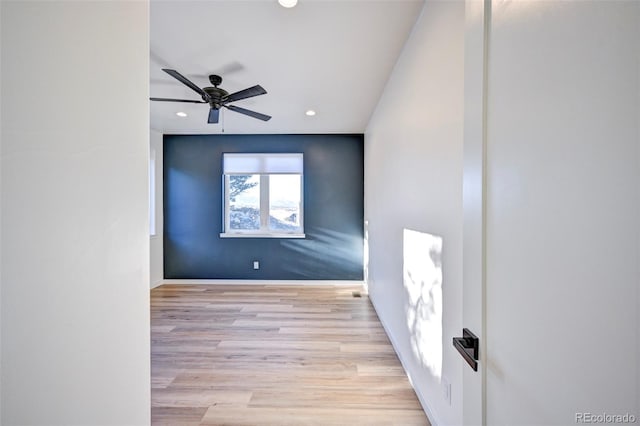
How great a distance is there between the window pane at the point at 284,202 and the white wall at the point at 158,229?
74.6 inches

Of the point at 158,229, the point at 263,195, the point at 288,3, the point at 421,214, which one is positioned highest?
the point at 288,3

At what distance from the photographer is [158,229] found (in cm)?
495

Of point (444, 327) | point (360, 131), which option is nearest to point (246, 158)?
point (360, 131)

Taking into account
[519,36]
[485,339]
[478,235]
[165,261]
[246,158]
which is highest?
[246,158]

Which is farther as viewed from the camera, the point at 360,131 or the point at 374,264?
A: the point at 360,131

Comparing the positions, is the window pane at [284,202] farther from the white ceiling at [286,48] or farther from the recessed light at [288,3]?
the recessed light at [288,3]

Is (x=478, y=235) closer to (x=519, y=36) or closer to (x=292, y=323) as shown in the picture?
(x=519, y=36)

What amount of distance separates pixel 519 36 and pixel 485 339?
68 cm

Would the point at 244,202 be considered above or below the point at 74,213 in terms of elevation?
above

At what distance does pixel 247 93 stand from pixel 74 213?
2190mm

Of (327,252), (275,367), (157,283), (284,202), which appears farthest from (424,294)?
(157,283)

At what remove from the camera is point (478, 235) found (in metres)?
0.72

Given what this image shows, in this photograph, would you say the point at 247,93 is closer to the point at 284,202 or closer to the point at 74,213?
the point at 74,213

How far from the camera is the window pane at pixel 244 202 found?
5.04 meters
